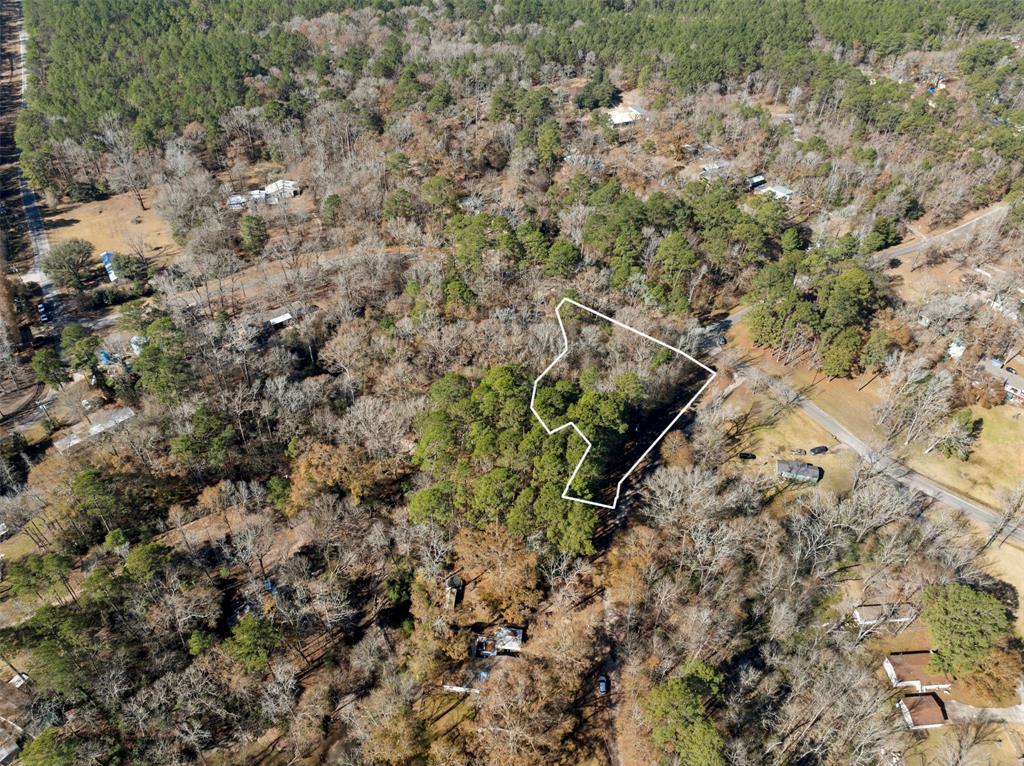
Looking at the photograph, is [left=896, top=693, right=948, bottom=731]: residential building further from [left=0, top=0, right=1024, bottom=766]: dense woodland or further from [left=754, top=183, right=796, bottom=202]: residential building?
[left=754, top=183, right=796, bottom=202]: residential building

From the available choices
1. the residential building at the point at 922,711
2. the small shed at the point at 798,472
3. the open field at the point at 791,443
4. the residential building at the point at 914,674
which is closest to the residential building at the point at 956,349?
the open field at the point at 791,443

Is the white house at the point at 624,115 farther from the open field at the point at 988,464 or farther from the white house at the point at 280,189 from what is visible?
the open field at the point at 988,464

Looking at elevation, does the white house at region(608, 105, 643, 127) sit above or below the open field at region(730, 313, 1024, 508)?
above

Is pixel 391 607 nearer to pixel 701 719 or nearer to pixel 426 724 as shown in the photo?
pixel 426 724

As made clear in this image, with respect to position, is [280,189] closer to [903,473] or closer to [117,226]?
[117,226]

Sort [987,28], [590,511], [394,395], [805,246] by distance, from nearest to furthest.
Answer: [590,511] → [394,395] → [805,246] → [987,28]

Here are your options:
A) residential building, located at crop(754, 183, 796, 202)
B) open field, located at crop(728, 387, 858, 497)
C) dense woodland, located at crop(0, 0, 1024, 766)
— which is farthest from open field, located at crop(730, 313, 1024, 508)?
residential building, located at crop(754, 183, 796, 202)

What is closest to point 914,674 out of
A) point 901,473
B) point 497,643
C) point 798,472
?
point 798,472

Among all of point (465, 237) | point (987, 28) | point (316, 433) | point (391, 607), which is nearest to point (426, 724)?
point (391, 607)
